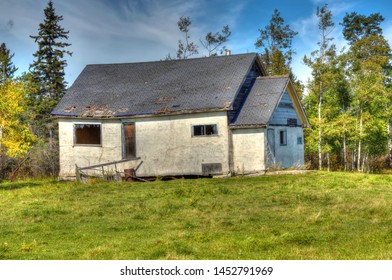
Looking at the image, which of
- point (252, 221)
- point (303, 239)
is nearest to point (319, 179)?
point (252, 221)

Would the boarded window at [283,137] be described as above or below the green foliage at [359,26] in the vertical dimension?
below

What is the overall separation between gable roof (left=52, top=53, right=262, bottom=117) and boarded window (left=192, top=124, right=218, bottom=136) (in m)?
1.07

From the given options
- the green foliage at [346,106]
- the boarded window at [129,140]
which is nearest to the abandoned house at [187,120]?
the boarded window at [129,140]

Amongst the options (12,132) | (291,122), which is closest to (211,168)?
(291,122)

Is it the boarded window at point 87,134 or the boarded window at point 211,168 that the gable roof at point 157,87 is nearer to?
the boarded window at point 87,134

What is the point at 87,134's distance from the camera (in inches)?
1412

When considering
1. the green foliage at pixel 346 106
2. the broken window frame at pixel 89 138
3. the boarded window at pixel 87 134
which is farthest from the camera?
the green foliage at pixel 346 106

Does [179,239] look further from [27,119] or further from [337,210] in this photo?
[27,119]

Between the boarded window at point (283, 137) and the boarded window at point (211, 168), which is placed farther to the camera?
the boarded window at point (283, 137)

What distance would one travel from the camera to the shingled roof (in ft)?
104

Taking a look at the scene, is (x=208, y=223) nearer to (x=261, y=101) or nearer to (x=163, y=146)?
(x=163, y=146)

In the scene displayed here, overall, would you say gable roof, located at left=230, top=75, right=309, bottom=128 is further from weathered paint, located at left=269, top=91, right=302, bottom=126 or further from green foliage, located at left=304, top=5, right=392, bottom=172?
green foliage, located at left=304, top=5, right=392, bottom=172

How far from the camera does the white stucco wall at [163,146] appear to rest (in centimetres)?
3231

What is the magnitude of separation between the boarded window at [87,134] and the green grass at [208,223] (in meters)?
11.0
